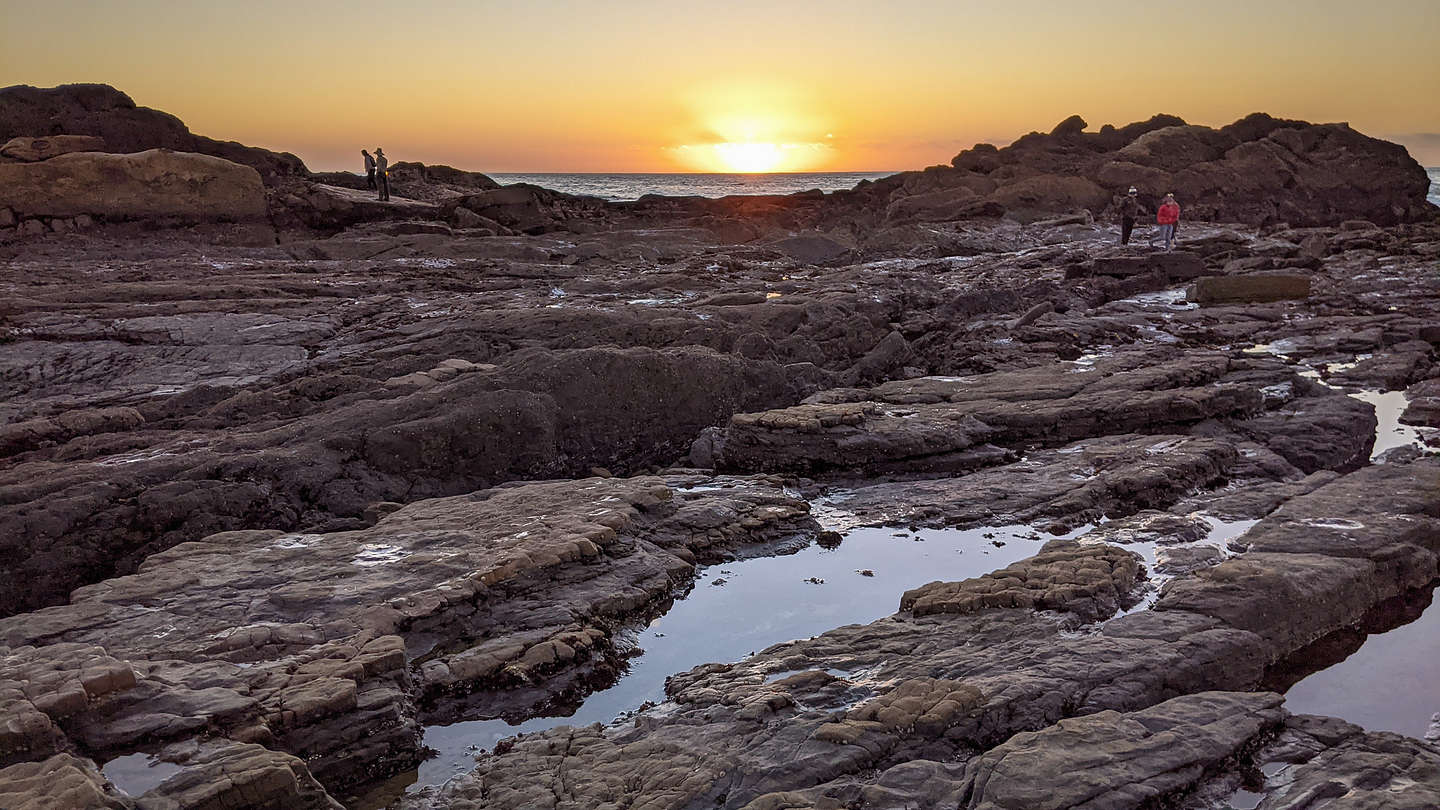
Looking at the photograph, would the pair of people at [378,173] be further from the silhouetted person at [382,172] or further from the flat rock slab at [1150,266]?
the flat rock slab at [1150,266]

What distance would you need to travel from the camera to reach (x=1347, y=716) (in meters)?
5.55

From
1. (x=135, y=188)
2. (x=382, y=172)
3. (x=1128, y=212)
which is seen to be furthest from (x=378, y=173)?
(x=1128, y=212)

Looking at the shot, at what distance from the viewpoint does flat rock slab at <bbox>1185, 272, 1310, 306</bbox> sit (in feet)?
60.7

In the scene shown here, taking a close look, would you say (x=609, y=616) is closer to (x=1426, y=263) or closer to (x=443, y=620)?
(x=443, y=620)

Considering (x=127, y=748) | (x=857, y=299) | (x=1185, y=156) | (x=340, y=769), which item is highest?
(x=1185, y=156)

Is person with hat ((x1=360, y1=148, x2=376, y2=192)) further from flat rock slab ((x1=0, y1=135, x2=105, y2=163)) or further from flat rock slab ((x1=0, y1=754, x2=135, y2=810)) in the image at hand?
flat rock slab ((x1=0, y1=754, x2=135, y2=810))

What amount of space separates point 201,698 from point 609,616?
277cm

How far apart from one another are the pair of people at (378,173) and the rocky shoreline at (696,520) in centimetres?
993

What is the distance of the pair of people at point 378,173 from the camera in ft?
99.6

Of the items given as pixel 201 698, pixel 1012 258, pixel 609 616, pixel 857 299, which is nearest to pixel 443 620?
pixel 609 616

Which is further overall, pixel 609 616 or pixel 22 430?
pixel 22 430

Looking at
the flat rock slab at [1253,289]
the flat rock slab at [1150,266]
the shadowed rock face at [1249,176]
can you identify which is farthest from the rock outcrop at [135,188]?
the shadowed rock face at [1249,176]

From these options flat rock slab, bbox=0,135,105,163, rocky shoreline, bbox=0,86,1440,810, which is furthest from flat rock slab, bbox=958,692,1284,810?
flat rock slab, bbox=0,135,105,163

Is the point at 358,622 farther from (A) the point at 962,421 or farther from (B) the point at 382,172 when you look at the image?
(B) the point at 382,172
